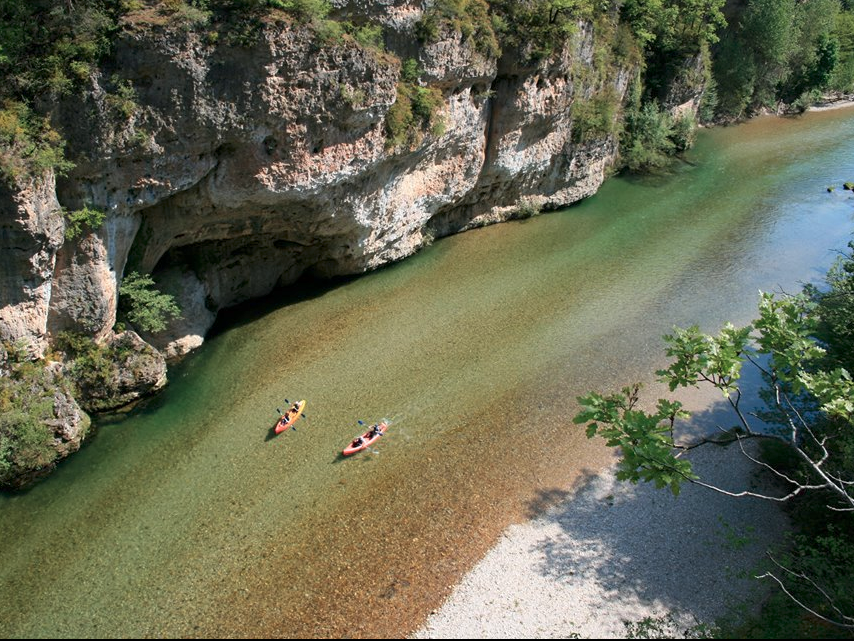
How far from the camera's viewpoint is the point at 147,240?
17.2 m

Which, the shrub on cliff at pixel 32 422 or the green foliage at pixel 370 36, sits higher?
the green foliage at pixel 370 36

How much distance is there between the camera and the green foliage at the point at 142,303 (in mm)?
17188

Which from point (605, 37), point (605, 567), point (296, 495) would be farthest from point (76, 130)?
point (605, 37)

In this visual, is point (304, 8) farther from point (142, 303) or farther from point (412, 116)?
point (142, 303)

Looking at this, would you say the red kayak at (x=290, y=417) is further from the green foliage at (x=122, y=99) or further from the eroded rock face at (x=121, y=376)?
the green foliage at (x=122, y=99)

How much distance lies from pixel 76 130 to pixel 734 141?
38678 mm

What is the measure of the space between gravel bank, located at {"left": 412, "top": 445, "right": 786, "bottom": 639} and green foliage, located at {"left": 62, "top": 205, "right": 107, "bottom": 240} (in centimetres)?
1239

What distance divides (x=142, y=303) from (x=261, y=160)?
5.61 m

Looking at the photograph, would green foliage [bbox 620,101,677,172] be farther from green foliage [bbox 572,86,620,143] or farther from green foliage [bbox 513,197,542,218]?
green foliage [bbox 513,197,542,218]

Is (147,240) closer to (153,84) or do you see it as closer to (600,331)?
(153,84)

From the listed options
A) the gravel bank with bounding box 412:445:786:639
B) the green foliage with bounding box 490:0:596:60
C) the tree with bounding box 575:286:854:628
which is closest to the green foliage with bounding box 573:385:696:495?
the tree with bounding box 575:286:854:628

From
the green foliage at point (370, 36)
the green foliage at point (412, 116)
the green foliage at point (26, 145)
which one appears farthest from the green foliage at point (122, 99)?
the green foliage at point (412, 116)

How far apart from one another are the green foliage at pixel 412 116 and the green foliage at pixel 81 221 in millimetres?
8923

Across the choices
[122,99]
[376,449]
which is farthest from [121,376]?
[376,449]
